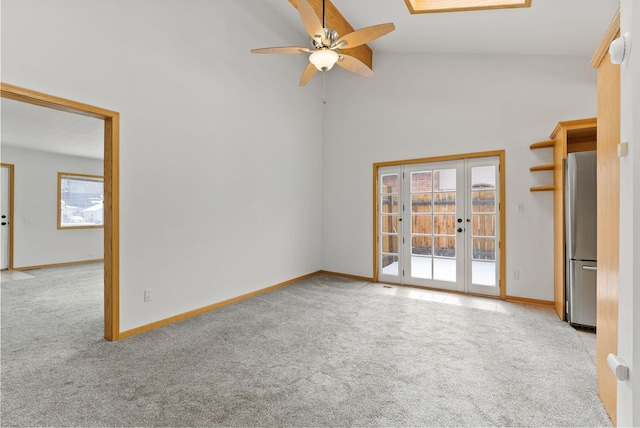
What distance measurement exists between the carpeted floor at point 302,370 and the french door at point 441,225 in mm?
862

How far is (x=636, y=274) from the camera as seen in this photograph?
0.80 metres

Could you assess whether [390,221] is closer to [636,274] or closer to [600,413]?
[600,413]

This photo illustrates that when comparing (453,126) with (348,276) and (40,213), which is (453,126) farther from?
(40,213)

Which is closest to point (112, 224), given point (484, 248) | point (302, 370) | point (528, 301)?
point (302, 370)

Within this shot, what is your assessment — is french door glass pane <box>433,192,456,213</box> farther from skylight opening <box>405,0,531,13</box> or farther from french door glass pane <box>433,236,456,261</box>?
skylight opening <box>405,0,531,13</box>

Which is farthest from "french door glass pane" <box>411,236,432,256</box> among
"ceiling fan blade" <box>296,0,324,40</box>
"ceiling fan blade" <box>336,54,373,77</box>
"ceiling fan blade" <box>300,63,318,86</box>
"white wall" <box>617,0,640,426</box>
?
"white wall" <box>617,0,640,426</box>

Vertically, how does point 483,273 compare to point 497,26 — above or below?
below

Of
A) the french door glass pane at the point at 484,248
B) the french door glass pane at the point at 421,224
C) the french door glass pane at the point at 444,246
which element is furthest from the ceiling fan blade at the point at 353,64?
the french door glass pane at the point at 484,248

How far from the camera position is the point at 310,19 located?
242 cm

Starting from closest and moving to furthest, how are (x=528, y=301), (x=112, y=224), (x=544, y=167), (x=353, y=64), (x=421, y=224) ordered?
(x=112, y=224)
(x=353, y=64)
(x=544, y=167)
(x=528, y=301)
(x=421, y=224)

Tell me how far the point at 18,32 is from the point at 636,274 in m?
3.65

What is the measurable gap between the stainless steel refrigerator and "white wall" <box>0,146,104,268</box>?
9120mm

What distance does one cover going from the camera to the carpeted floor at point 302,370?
181 centimetres

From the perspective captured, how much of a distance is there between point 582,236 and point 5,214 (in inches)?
374
